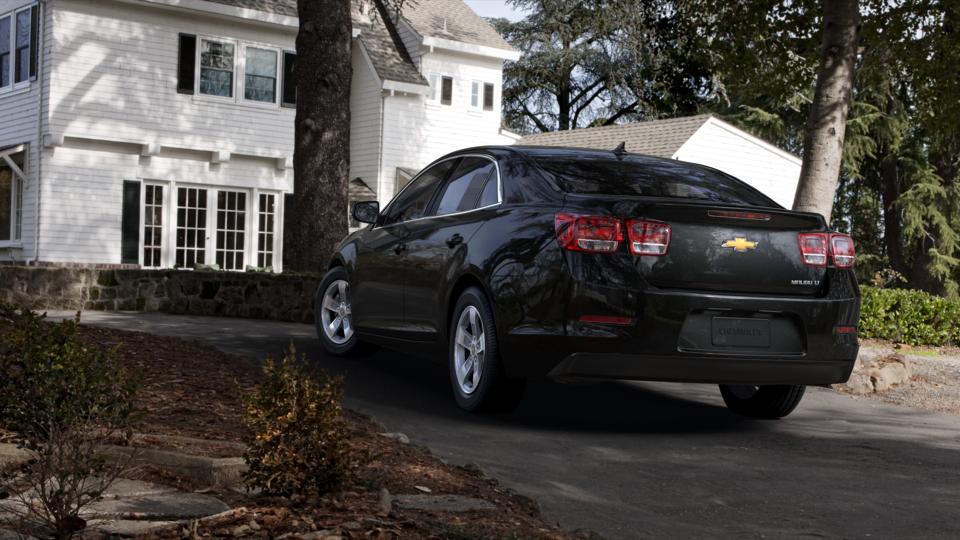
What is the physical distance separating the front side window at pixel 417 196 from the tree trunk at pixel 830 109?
5.86m

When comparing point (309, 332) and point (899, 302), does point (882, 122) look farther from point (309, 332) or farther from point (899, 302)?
point (309, 332)

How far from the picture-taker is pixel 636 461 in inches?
257

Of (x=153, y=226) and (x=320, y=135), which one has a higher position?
(x=320, y=135)

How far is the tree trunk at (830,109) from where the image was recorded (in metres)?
13.4

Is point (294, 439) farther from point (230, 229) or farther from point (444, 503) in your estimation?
point (230, 229)

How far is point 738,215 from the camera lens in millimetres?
7004

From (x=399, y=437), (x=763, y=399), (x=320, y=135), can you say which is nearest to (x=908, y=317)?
(x=320, y=135)

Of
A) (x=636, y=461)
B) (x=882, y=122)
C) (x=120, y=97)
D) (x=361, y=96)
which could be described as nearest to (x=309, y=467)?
(x=636, y=461)

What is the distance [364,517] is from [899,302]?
46.7 ft

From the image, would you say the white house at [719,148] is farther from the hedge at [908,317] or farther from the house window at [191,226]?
the hedge at [908,317]

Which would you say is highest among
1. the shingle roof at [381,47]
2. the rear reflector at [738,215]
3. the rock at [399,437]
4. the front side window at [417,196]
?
the shingle roof at [381,47]

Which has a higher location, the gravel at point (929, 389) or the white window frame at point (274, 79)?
the white window frame at point (274, 79)

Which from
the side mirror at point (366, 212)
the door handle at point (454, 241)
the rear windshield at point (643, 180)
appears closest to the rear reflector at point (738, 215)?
the rear windshield at point (643, 180)

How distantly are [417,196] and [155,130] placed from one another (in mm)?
16584
